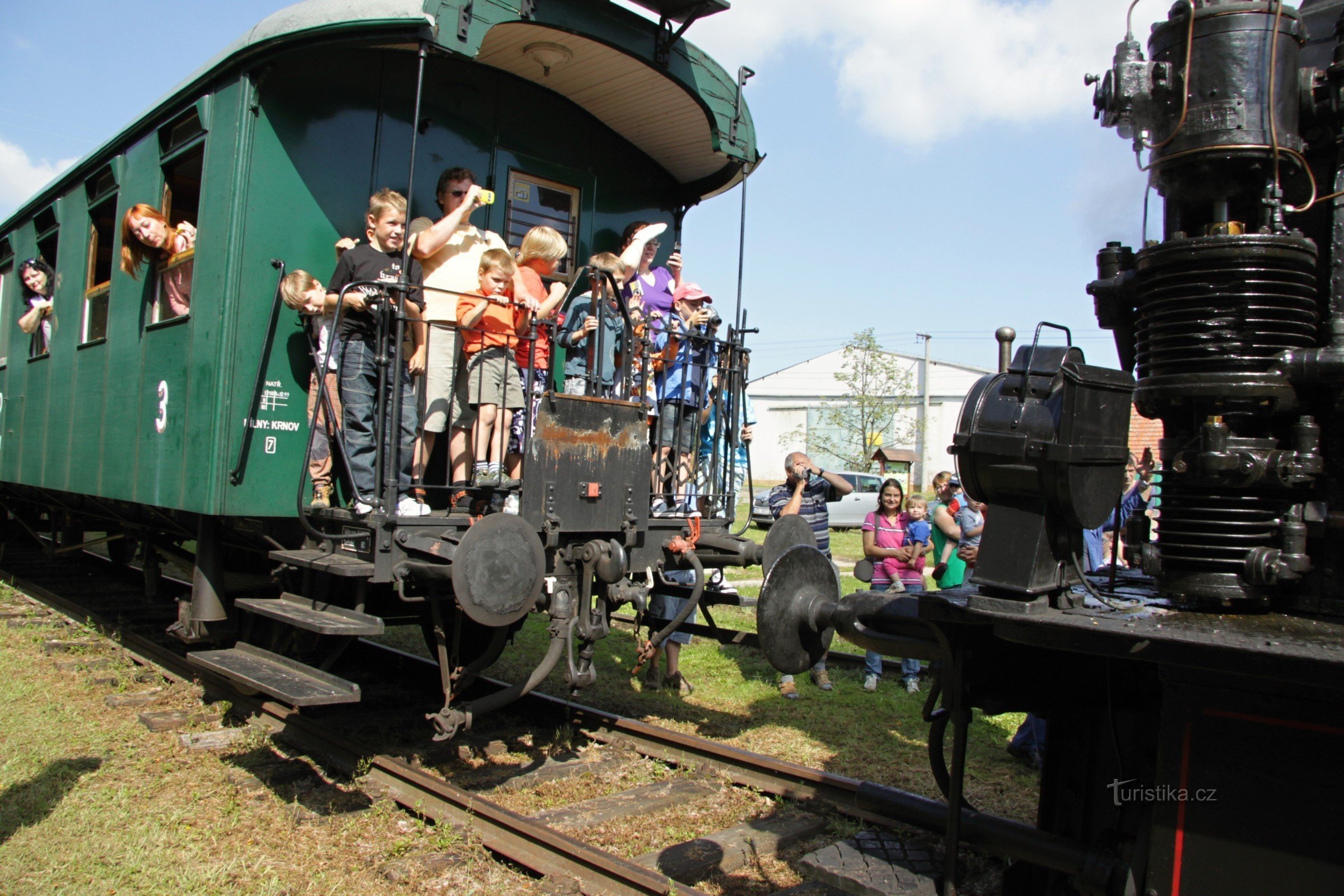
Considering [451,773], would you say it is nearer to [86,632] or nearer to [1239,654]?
[1239,654]

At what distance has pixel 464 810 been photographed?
4.30 meters

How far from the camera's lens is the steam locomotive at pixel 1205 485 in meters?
2.04

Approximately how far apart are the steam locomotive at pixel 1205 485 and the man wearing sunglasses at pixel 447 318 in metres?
3.24

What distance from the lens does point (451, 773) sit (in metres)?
5.02

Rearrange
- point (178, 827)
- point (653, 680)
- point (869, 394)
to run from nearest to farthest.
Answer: point (178, 827), point (653, 680), point (869, 394)

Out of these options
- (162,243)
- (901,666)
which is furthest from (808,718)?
(162,243)

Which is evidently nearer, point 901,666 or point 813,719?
point 813,719

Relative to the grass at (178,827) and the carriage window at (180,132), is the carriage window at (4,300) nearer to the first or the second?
Answer: the carriage window at (180,132)

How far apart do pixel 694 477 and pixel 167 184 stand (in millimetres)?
3834

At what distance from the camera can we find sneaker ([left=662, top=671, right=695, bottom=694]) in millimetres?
6918

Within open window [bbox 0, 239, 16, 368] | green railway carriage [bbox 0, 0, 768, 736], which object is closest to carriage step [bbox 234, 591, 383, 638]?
green railway carriage [bbox 0, 0, 768, 736]

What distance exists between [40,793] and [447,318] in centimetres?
308

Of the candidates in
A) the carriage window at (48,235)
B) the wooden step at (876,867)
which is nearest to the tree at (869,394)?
the carriage window at (48,235)

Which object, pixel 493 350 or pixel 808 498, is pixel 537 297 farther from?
pixel 808 498
